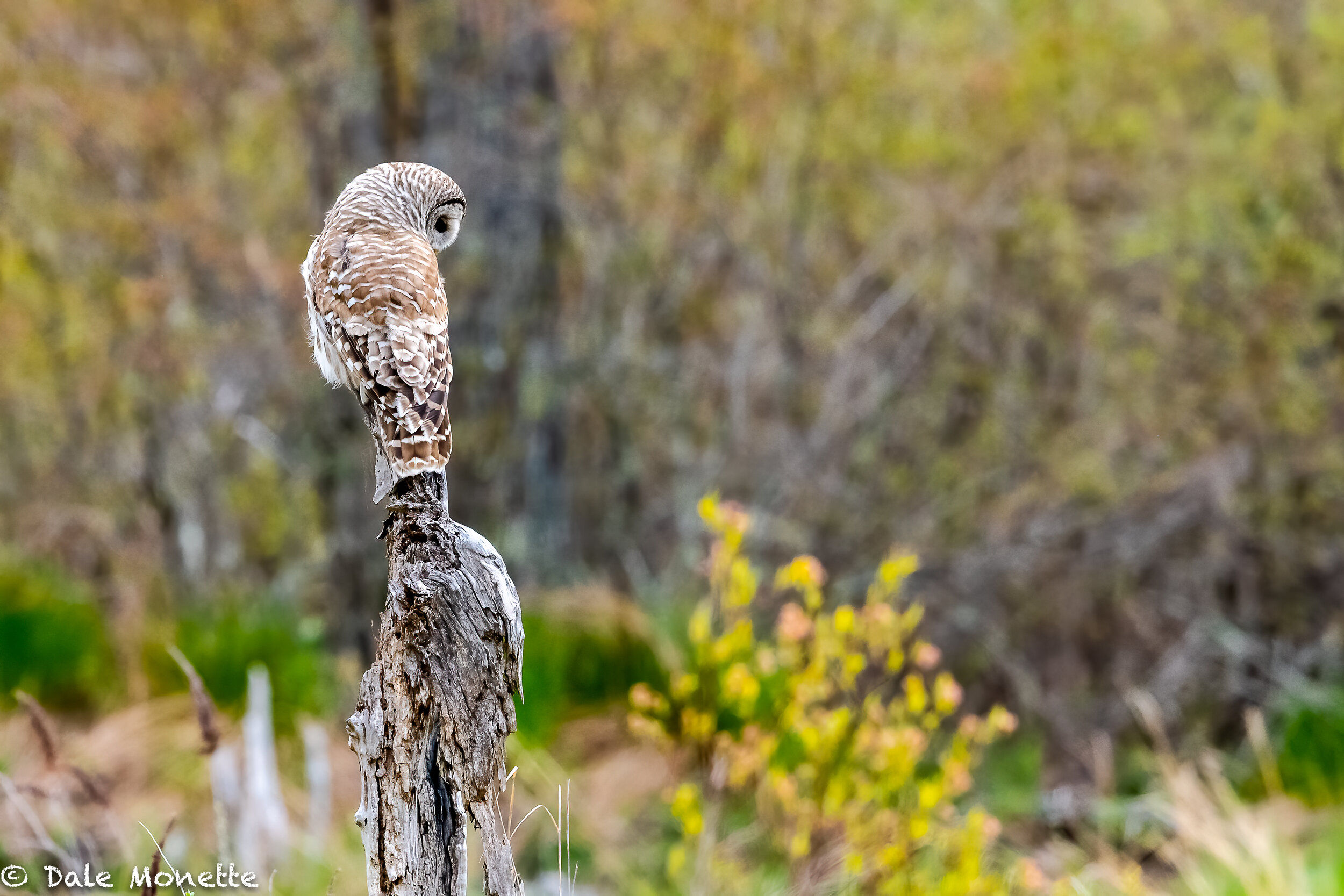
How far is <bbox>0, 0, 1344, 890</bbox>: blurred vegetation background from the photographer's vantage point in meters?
5.73

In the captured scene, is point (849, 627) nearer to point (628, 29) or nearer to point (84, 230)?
point (628, 29)

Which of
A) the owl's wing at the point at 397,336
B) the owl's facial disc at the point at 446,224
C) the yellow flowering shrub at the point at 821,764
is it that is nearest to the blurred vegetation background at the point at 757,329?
the yellow flowering shrub at the point at 821,764

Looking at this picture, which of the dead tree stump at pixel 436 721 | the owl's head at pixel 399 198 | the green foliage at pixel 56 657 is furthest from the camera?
the green foliage at pixel 56 657

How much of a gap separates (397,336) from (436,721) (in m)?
0.60

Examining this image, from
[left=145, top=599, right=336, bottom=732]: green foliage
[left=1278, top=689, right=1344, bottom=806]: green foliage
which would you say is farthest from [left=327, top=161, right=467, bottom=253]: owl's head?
[left=1278, top=689, right=1344, bottom=806]: green foliage

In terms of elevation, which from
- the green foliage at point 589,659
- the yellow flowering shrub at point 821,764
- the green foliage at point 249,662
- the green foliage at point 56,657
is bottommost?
the yellow flowering shrub at point 821,764

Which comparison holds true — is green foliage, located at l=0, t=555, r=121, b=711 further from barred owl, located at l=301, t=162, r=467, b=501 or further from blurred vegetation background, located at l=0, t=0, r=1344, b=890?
barred owl, located at l=301, t=162, r=467, b=501

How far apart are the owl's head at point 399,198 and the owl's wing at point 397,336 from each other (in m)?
0.05

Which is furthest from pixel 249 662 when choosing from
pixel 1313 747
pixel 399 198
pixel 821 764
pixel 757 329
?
pixel 1313 747

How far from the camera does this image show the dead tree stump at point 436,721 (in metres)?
1.64

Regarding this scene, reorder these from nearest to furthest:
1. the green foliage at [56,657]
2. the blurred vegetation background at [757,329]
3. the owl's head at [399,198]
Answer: the owl's head at [399,198] → the green foliage at [56,657] → the blurred vegetation background at [757,329]

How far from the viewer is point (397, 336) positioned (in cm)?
189

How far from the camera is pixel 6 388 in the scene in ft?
24.3

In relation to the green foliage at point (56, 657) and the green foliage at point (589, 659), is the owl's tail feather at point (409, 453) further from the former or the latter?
the green foliage at point (56, 657)
